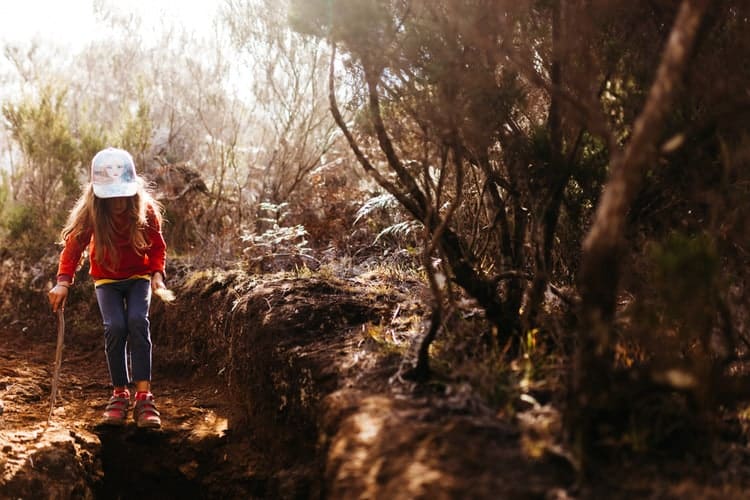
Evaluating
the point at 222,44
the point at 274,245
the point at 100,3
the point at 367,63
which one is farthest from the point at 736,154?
the point at 100,3

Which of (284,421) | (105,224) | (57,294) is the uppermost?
(105,224)

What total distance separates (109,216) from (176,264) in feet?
8.10

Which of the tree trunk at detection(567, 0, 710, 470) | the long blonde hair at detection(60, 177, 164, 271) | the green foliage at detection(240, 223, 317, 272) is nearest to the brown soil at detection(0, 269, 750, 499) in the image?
the tree trunk at detection(567, 0, 710, 470)

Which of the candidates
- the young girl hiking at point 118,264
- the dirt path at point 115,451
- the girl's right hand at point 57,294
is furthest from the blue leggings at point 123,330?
the dirt path at point 115,451

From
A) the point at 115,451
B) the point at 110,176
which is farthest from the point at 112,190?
the point at 115,451

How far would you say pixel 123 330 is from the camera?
416cm

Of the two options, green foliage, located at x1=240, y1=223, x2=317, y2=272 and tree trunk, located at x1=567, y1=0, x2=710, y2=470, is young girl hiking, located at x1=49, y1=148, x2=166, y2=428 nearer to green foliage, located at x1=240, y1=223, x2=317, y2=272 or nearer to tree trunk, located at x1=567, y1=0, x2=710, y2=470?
green foliage, located at x1=240, y1=223, x2=317, y2=272

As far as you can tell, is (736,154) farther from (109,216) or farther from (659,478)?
(109,216)

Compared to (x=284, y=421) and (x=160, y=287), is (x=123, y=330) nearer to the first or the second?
(x=160, y=287)

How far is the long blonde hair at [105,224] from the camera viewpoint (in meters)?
4.10

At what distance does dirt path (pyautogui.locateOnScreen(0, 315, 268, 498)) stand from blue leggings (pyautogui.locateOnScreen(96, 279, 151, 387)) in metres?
0.35

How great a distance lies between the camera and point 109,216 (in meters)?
4.16

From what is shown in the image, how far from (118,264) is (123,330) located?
425 millimetres

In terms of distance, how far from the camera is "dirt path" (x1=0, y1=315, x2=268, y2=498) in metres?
3.66
